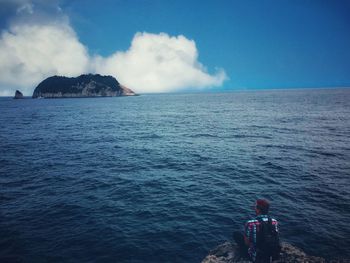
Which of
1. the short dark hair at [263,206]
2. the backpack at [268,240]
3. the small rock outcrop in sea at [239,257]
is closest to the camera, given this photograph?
the backpack at [268,240]

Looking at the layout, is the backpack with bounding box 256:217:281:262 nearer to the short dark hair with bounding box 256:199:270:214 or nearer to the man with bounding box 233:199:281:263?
the man with bounding box 233:199:281:263

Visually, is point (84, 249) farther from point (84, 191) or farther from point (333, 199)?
point (333, 199)

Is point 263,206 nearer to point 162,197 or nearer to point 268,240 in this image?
point 268,240

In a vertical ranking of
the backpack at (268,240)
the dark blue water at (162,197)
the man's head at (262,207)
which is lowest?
the dark blue water at (162,197)

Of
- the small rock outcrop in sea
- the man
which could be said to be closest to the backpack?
the man

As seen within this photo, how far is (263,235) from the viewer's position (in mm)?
8820

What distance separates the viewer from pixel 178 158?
2886cm

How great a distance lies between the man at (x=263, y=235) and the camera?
28.7 feet

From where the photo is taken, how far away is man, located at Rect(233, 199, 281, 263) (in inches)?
345

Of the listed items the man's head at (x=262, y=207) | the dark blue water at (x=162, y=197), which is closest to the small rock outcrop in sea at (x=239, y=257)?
the dark blue water at (x=162, y=197)

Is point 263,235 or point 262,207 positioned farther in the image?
point 262,207

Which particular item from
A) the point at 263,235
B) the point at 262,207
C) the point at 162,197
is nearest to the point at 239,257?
the point at 263,235

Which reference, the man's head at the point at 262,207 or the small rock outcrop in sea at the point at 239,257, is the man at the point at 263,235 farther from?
the small rock outcrop in sea at the point at 239,257

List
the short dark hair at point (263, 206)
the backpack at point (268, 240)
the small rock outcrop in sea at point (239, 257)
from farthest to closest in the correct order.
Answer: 1. the small rock outcrop in sea at point (239, 257)
2. the short dark hair at point (263, 206)
3. the backpack at point (268, 240)
